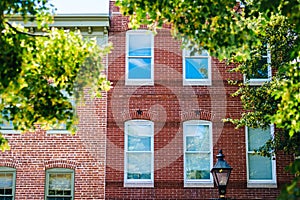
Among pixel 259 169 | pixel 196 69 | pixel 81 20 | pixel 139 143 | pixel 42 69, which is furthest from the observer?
pixel 196 69

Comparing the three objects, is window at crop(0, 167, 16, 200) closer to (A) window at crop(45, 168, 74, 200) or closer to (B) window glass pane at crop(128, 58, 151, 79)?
(A) window at crop(45, 168, 74, 200)

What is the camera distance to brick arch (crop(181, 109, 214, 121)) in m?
18.3

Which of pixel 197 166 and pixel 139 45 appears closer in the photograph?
pixel 197 166

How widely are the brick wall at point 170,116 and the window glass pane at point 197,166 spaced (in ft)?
0.90

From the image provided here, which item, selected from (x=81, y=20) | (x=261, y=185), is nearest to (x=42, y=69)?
(x=81, y=20)

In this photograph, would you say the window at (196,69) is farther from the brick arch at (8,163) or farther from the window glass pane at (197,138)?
the brick arch at (8,163)

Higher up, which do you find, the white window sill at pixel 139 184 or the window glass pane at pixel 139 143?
the window glass pane at pixel 139 143

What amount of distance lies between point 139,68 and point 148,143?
253 cm

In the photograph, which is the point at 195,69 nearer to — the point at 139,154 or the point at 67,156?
the point at 139,154

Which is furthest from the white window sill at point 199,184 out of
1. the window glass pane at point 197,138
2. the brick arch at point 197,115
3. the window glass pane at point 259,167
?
the brick arch at point 197,115

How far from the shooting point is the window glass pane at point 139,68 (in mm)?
18812

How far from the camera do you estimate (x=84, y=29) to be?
18906 mm

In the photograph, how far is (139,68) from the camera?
1888 centimetres

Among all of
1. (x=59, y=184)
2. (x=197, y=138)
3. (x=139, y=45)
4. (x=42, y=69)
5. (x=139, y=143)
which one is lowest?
(x=59, y=184)
